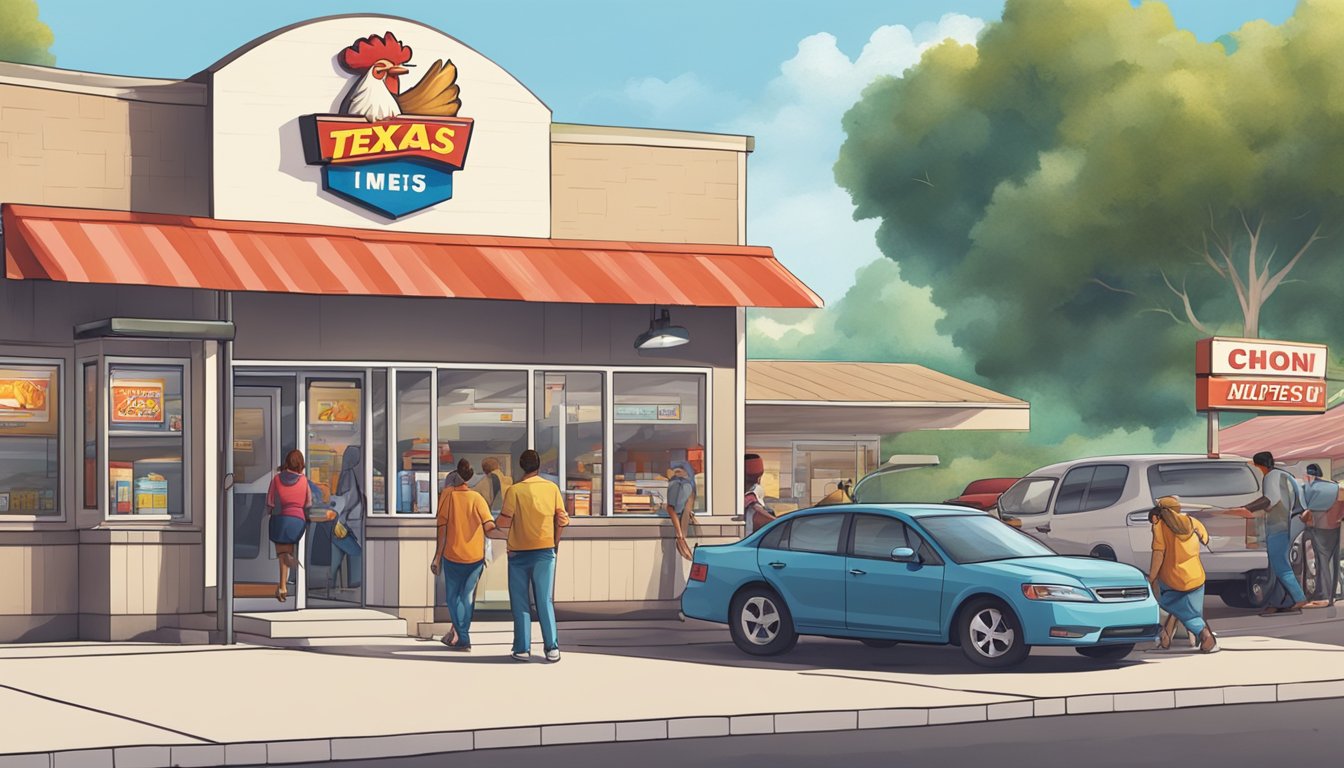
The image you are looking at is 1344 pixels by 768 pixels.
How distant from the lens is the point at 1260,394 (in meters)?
26.9

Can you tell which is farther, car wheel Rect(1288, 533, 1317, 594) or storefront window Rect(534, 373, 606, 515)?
car wheel Rect(1288, 533, 1317, 594)

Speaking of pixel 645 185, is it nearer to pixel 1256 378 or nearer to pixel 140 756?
pixel 1256 378

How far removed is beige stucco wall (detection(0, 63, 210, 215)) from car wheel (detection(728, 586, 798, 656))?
670cm

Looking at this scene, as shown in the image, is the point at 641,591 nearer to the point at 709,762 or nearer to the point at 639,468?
the point at 639,468

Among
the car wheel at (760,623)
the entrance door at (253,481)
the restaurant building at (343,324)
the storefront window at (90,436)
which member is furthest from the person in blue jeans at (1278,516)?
the storefront window at (90,436)

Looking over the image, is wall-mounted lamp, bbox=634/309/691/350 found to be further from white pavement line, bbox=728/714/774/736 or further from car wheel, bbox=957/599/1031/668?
white pavement line, bbox=728/714/774/736

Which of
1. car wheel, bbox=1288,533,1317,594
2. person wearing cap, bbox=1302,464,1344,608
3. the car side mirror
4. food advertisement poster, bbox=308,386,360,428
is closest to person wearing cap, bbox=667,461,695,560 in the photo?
food advertisement poster, bbox=308,386,360,428

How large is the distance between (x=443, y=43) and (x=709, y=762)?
1139cm

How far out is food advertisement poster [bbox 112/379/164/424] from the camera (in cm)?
2011

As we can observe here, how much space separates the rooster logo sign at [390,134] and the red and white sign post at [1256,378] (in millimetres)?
10253

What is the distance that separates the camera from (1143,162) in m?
55.8

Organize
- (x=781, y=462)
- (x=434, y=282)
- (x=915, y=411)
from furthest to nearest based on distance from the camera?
1. (x=781, y=462)
2. (x=915, y=411)
3. (x=434, y=282)

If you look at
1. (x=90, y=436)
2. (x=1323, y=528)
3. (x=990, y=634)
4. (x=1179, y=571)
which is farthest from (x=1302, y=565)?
(x=90, y=436)

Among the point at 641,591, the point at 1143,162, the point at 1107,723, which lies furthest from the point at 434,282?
the point at 1143,162
